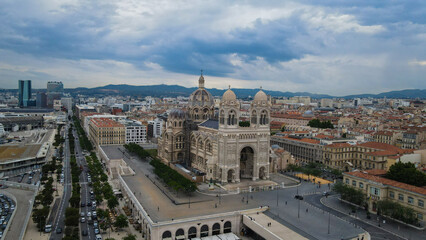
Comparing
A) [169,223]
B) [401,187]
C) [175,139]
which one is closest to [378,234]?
[401,187]

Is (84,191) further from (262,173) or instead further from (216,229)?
(262,173)

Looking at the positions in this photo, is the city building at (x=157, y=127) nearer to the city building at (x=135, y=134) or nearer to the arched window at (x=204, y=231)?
the city building at (x=135, y=134)

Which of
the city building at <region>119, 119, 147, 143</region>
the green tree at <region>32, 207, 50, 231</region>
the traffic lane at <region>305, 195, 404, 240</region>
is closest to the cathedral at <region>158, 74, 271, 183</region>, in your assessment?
the traffic lane at <region>305, 195, 404, 240</region>

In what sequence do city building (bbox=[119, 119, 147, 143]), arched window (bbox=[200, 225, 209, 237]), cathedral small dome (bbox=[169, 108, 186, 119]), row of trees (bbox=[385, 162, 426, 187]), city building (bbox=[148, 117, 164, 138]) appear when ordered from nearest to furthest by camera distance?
arched window (bbox=[200, 225, 209, 237])
row of trees (bbox=[385, 162, 426, 187])
cathedral small dome (bbox=[169, 108, 186, 119])
city building (bbox=[119, 119, 147, 143])
city building (bbox=[148, 117, 164, 138])

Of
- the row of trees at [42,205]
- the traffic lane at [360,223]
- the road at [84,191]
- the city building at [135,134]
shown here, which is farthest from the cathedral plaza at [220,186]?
the city building at [135,134]

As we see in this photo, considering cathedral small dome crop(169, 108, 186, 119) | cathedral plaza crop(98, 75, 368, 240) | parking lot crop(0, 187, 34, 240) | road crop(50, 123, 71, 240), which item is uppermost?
cathedral small dome crop(169, 108, 186, 119)

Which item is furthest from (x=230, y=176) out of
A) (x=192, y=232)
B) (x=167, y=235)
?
(x=167, y=235)

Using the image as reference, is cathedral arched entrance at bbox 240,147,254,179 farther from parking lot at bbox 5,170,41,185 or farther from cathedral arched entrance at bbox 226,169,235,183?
parking lot at bbox 5,170,41,185
